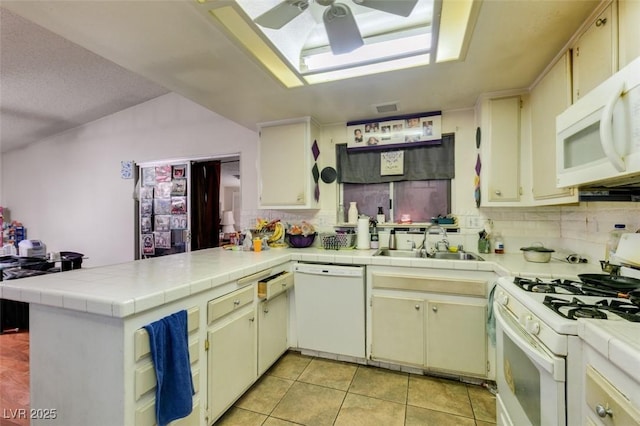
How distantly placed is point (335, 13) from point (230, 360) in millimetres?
1989

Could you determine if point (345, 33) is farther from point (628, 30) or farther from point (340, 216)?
Result: point (340, 216)

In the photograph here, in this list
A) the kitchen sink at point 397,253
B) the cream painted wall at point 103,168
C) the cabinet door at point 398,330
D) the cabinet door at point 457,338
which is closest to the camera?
the cabinet door at point 457,338

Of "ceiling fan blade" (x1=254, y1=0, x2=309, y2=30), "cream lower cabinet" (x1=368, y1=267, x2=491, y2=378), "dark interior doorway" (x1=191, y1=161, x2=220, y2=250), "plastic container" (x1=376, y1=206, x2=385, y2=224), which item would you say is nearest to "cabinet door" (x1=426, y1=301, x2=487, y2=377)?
"cream lower cabinet" (x1=368, y1=267, x2=491, y2=378)

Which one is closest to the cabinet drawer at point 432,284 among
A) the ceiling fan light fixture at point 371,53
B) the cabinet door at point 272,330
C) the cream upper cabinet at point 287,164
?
the cabinet door at point 272,330

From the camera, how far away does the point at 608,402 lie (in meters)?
0.73

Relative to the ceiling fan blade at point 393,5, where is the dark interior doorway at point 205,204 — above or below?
below

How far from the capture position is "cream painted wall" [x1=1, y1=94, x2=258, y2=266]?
364 centimetres

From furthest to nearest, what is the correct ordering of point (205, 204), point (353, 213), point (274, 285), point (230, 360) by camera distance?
point (205, 204)
point (353, 213)
point (274, 285)
point (230, 360)

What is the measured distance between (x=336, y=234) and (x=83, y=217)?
4.29 m

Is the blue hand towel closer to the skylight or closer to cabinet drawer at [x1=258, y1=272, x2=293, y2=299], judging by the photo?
cabinet drawer at [x1=258, y1=272, x2=293, y2=299]

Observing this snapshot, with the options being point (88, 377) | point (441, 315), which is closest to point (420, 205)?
point (441, 315)

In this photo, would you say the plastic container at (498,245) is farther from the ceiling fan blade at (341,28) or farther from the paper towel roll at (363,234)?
the ceiling fan blade at (341,28)

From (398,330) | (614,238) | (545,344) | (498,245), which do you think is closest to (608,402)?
(545,344)

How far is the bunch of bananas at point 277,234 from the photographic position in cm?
292
